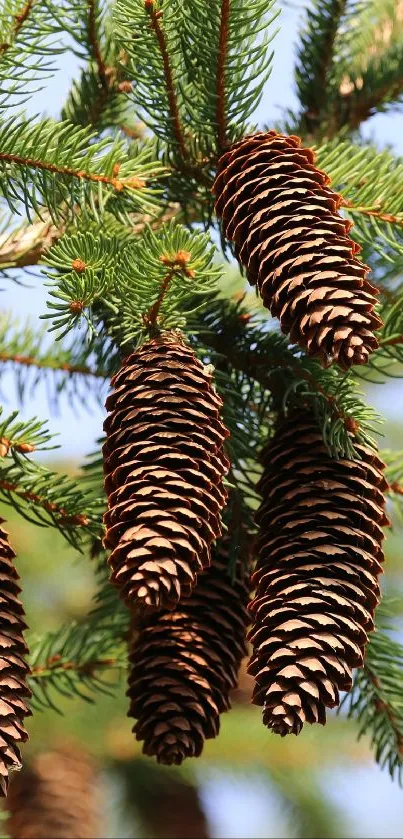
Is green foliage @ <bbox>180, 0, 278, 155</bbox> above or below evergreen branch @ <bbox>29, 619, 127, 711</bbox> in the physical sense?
above

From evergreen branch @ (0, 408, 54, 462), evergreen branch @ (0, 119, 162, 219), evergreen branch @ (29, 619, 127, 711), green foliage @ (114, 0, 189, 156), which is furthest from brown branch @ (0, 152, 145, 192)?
evergreen branch @ (29, 619, 127, 711)

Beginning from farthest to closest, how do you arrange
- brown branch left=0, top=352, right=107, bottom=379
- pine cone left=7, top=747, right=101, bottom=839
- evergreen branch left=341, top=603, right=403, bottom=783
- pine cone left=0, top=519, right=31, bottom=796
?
pine cone left=7, top=747, right=101, bottom=839
brown branch left=0, top=352, right=107, bottom=379
evergreen branch left=341, top=603, right=403, bottom=783
pine cone left=0, top=519, right=31, bottom=796

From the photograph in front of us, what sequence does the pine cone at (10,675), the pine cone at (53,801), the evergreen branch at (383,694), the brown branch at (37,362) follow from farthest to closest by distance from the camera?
the pine cone at (53,801) → the brown branch at (37,362) → the evergreen branch at (383,694) → the pine cone at (10,675)

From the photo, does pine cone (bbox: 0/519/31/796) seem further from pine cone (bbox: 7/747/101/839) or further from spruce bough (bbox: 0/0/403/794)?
pine cone (bbox: 7/747/101/839)

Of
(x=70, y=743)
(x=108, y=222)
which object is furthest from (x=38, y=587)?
(x=108, y=222)

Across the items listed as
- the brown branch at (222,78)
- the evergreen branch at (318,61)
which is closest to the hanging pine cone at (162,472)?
the brown branch at (222,78)

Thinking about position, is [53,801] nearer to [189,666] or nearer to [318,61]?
[189,666]

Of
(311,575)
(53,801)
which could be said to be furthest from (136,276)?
(53,801)

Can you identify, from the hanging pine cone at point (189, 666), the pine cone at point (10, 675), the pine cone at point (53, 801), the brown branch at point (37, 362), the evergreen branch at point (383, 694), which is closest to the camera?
the pine cone at point (10, 675)

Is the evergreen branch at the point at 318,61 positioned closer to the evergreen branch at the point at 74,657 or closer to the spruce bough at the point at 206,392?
the spruce bough at the point at 206,392
